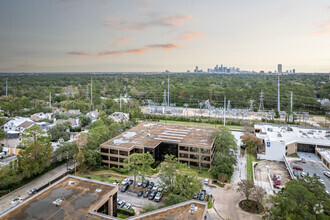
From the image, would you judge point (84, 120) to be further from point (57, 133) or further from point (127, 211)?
point (127, 211)

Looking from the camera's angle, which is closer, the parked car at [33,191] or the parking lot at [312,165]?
the parked car at [33,191]

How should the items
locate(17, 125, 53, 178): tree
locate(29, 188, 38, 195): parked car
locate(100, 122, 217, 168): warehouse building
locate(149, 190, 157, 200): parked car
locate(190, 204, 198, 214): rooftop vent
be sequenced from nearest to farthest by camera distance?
locate(190, 204, 198, 214): rooftop vent < locate(149, 190, 157, 200): parked car < locate(29, 188, 38, 195): parked car < locate(17, 125, 53, 178): tree < locate(100, 122, 217, 168): warehouse building

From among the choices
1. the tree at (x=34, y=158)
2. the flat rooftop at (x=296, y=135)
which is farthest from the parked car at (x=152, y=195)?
the flat rooftop at (x=296, y=135)

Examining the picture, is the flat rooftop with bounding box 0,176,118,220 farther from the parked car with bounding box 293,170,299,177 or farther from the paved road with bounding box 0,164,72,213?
the parked car with bounding box 293,170,299,177

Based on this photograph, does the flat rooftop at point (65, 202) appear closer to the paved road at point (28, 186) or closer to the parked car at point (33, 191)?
the parked car at point (33, 191)

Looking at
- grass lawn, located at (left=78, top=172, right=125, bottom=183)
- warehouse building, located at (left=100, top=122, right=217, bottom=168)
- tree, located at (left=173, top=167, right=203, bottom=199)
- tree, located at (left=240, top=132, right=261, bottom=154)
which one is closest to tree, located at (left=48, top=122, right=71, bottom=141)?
warehouse building, located at (left=100, top=122, right=217, bottom=168)

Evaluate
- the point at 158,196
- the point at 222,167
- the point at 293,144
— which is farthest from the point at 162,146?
the point at 293,144
